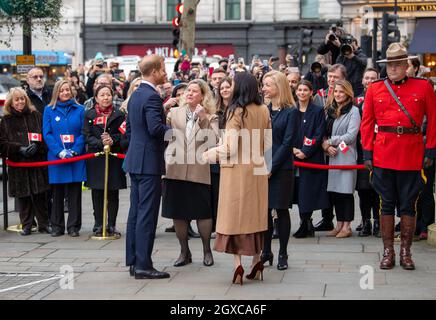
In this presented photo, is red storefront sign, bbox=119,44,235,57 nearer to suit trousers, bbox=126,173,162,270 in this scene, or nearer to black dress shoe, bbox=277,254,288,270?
black dress shoe, bbox=277,254,288,270

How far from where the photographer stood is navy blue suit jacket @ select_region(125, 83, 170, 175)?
8898mm

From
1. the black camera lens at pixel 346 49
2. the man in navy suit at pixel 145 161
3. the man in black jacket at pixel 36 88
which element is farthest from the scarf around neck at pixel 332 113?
the man in black jacket at pixel 36 88

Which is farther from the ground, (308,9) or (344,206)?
(308,9)

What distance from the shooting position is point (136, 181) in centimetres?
915

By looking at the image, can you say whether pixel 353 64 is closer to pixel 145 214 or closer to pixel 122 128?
pixel 122 128

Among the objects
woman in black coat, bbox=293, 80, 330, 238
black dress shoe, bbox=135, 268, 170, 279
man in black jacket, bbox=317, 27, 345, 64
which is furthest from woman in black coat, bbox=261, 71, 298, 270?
man in black jacket, bbox=317, 27, 345, 64

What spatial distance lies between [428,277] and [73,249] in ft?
13.4

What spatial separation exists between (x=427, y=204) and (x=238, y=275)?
137 inches

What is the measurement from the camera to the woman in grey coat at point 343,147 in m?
11.5

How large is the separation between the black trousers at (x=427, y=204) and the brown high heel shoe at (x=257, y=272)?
3034 millimetres

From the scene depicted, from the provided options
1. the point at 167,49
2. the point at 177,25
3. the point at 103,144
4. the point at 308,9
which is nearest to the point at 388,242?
the point at 103,144

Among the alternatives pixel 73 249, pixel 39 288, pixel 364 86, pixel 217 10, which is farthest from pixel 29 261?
pixel 217 10

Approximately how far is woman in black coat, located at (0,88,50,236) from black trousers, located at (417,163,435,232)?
4657mm

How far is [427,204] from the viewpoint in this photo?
1127 centimetres
